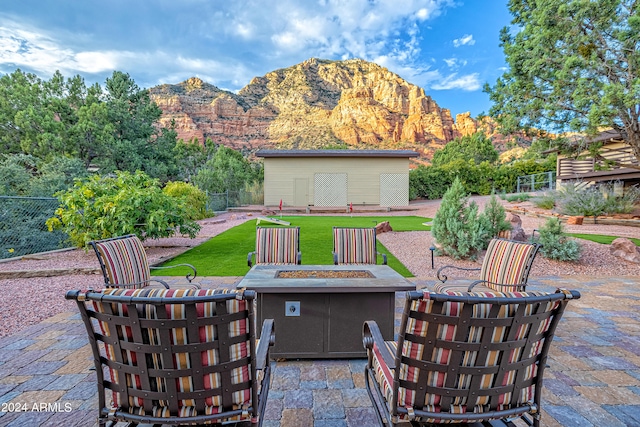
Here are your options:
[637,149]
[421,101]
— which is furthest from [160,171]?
[421,101]

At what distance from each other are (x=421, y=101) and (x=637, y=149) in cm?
5818

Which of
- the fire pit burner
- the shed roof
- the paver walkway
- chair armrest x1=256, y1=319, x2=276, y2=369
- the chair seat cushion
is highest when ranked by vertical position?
the shed roof

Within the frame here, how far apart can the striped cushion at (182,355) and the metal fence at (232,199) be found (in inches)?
617

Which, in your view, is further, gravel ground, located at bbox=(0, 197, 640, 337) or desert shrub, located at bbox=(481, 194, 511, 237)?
desert shrub, located at bbox=(481, 194, 511, 237)

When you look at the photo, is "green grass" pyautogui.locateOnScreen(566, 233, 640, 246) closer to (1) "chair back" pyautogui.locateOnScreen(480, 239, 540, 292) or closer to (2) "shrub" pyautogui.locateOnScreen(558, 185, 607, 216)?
(2) "shrub" pyautogui.locateOnScreen(558, 185, 607, 216)

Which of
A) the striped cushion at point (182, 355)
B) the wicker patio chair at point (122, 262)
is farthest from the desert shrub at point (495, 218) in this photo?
the striped cushion at point (182, 355)

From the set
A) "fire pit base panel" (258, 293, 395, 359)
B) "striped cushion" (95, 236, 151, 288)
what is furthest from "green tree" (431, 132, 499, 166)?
"striped cushion" (95, 236, 151, 288)

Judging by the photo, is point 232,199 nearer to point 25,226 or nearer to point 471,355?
point 25,226

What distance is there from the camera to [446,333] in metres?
1.13

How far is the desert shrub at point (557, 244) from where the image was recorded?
5641mm

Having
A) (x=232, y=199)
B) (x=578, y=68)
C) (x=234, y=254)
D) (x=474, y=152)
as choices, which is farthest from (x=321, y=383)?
(x=474, y=152)

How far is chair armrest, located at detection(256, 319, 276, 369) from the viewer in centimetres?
148

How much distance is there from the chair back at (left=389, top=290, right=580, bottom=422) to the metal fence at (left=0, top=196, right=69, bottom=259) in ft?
25.4

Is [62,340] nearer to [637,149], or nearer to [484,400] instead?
[484,400]
